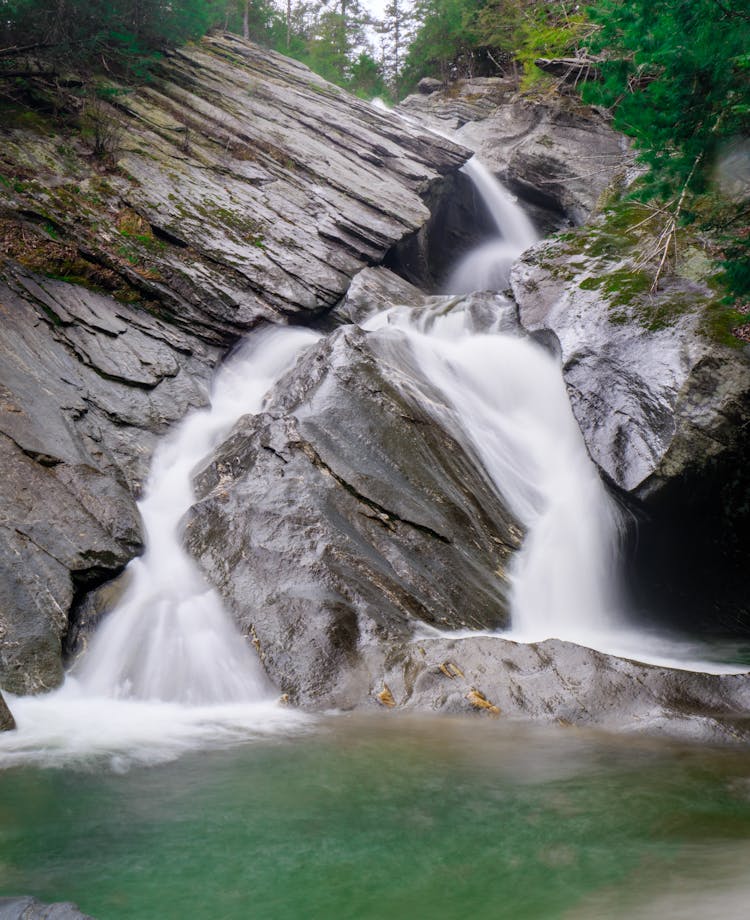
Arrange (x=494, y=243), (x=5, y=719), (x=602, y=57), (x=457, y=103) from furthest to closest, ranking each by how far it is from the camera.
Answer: (x=457, y=103) < (x=494, y=243) < (x=602, y=57) < (x=5, y=719)

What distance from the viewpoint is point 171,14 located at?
1411 centimetres

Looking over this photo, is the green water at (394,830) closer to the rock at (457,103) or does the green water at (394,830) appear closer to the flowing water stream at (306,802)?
the flowing water stream at (306,802)

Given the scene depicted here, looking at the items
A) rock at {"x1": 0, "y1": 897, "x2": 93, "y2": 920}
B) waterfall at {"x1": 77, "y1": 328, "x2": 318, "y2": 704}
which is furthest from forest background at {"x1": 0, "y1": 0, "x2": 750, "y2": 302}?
rock at {"x1": 0, "y1": 897, "x2": 93, "y2": 920}

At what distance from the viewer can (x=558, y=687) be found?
5.11 meters

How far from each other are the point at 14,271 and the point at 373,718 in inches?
308

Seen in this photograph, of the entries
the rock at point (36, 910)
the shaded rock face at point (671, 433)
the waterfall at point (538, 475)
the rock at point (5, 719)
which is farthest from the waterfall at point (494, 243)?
the rock at point (36, 910)

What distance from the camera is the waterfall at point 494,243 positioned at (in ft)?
57.9

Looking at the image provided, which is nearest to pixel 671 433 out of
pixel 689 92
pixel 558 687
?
pixel 689 92

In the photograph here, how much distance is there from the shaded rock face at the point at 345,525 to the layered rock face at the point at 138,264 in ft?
4.24

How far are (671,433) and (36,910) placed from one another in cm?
706

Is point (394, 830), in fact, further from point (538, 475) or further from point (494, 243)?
point (494, 243)

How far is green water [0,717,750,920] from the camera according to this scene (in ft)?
8.38

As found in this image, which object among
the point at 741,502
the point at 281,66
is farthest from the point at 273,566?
the point at 281,66

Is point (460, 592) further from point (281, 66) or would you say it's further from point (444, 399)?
point (281, 66)
